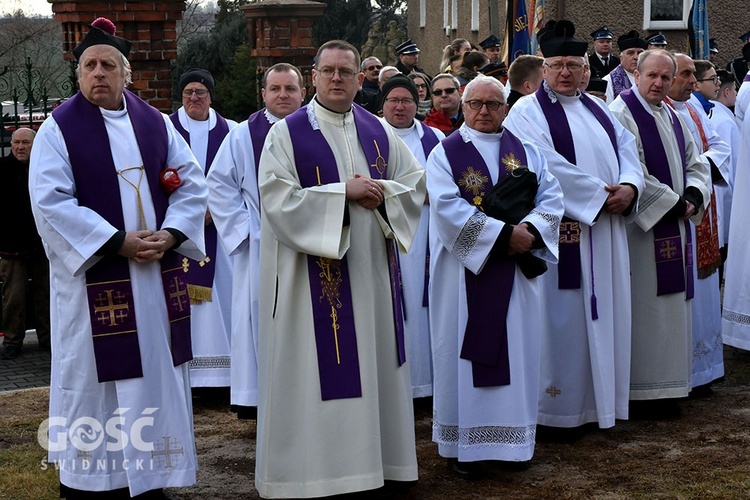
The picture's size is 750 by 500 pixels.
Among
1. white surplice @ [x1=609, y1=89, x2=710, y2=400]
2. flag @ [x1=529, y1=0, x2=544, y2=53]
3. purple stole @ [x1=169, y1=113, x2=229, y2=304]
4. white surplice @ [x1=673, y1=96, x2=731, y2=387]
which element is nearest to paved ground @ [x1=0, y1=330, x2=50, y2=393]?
purple stole @ [x1=169, y1=113, x2=229, y2=304]

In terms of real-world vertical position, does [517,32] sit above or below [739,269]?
above

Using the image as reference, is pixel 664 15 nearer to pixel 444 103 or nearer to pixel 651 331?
pixel 444 103

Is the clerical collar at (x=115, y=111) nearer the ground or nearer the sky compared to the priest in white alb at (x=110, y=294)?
nearer the sky

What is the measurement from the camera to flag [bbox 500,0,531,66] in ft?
44.2

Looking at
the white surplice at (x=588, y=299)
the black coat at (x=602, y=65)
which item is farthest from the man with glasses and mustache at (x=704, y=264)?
the black coat at (x=602, y=65)

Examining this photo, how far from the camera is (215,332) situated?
8.25 metres

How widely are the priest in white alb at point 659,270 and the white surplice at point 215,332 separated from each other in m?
2.92

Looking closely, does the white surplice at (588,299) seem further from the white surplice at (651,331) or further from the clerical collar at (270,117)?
the clerical collar at (270,117)

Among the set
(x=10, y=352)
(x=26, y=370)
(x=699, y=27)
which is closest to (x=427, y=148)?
(x=26, y=370)

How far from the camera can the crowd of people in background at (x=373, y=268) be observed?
5570mm

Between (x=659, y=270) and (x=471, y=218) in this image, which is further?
(x=659, y=270)

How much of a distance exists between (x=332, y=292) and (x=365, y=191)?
54cm

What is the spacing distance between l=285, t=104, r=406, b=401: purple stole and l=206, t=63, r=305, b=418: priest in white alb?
1.71 meters

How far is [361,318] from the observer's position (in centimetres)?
568
